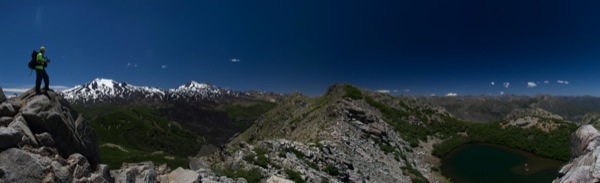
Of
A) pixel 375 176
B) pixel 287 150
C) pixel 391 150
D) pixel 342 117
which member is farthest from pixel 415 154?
pixel 287 150

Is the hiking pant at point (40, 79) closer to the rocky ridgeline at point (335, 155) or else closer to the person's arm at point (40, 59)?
the person's arm at point (40, 59)

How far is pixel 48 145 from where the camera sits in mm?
16953

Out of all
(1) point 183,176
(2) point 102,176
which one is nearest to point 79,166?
(2) point 102,176

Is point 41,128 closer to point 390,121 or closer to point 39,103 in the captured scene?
point 39,103

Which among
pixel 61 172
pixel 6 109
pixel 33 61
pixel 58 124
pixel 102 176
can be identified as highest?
pixel 33 61

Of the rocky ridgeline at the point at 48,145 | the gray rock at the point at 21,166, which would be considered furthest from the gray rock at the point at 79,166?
the gray rock at the point at 21,166

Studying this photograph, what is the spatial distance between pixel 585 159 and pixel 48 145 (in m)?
23.6

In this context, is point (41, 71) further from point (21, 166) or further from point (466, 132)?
point (466, 132)

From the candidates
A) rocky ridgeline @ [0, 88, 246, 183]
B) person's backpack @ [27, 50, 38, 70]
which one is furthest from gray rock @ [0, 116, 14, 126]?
person's backpack @ [27, 50, 38, 70]

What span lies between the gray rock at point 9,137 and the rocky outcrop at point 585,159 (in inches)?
898

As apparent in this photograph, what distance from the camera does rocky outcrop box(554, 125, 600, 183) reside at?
40.1 feet

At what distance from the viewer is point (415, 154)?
76.2 m

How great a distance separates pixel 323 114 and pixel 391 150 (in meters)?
17.9

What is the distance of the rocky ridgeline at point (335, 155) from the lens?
110ft
